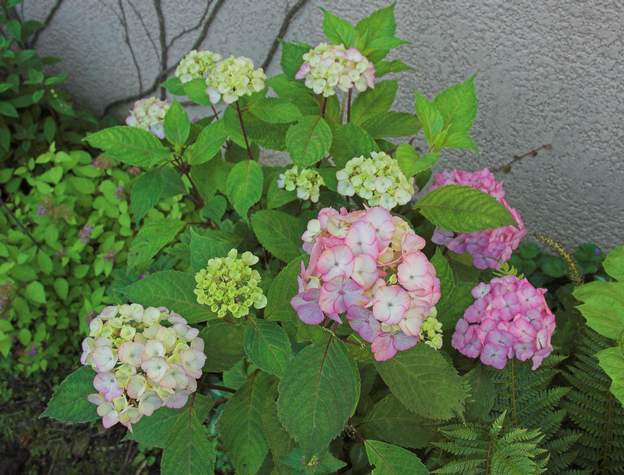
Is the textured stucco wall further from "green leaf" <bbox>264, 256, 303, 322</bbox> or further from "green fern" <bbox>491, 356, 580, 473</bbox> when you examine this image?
"green leaf" <bbox>264, 256, 303, 322</bbox>

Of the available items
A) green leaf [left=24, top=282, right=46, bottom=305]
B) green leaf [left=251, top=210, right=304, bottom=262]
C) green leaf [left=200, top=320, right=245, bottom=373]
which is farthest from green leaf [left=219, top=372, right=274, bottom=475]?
green leaf [left=24, top=282, right=46, bottom=305]

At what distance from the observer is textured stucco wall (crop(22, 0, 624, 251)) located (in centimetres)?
184

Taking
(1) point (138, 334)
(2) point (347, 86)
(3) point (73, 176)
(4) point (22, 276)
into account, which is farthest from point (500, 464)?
(3) point (73, 176)

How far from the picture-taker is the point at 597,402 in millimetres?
1478

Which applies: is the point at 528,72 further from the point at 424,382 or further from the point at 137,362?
the point at 137,362

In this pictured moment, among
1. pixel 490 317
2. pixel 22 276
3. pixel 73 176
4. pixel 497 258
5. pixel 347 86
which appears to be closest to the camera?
pixel 490 317

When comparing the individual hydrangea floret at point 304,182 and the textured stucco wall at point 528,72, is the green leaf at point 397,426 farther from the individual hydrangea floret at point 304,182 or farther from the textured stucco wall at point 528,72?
the textured stucco wall at point 528,72

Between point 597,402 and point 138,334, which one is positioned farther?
point 597,402

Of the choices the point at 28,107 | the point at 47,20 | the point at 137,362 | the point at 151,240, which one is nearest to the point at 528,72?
the point at 151,240

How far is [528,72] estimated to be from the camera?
195 cm

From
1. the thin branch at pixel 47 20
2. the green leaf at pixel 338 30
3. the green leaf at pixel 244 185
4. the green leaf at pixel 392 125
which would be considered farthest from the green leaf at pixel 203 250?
the thin branch at pixel 47 20

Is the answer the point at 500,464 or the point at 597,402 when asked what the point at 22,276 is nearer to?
the point at 500,464

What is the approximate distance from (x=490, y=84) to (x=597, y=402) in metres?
1.10

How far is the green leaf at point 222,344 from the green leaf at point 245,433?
124mm
